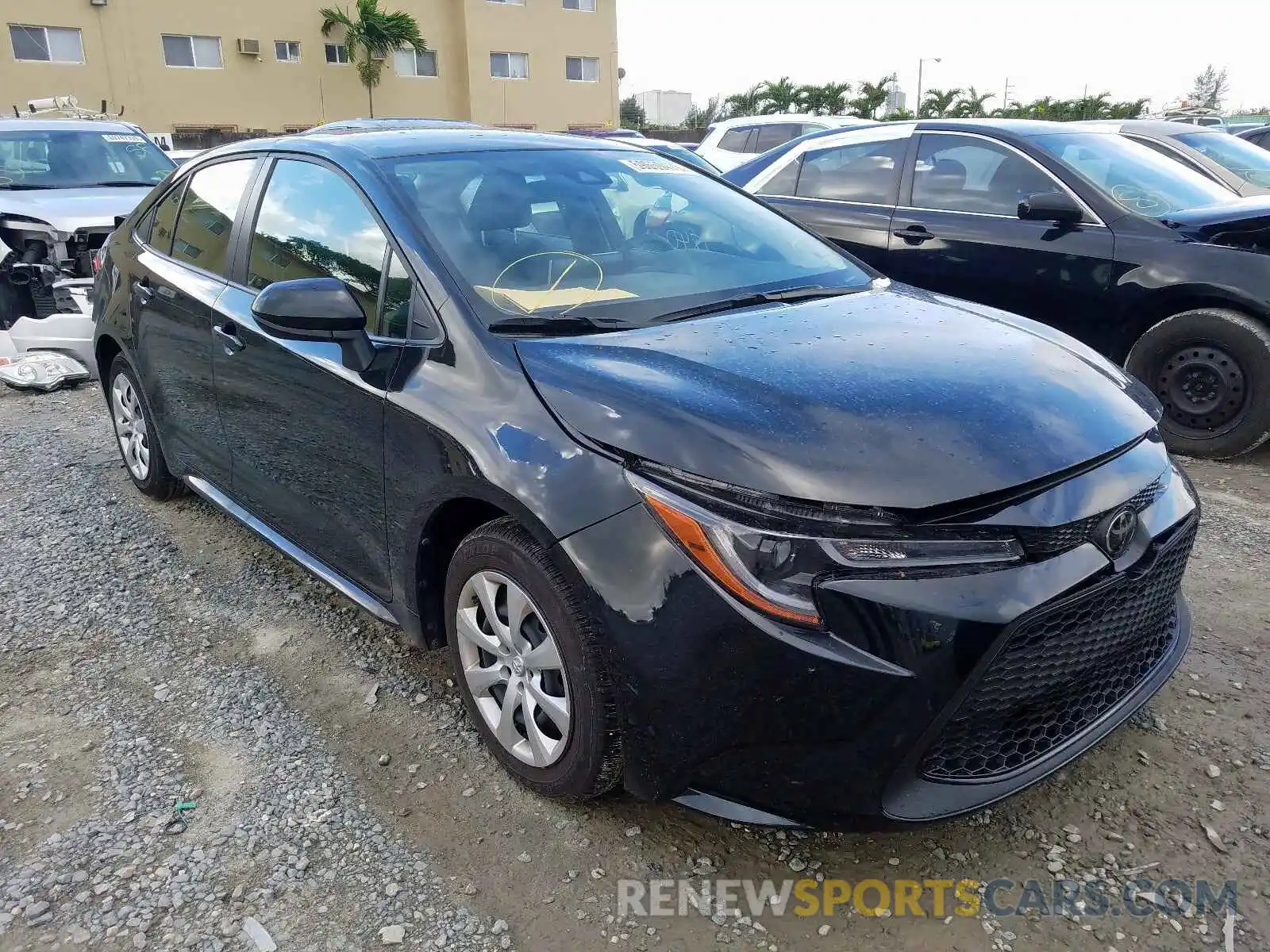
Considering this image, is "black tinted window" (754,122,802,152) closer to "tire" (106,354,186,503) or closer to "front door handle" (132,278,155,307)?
"tire" (106,354,186,503)

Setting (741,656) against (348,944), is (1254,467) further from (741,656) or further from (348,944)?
(348,944)

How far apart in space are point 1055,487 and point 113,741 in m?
2.58

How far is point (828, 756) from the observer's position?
1.89 meters

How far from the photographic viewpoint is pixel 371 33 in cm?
2920

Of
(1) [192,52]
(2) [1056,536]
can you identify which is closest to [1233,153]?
(2) [1056,536]

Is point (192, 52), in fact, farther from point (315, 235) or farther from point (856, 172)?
point (315, 235)

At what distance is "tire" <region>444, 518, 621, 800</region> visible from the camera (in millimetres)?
2094

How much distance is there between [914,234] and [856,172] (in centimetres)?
70

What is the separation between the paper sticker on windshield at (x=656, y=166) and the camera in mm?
3344

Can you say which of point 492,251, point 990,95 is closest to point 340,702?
point 492,251

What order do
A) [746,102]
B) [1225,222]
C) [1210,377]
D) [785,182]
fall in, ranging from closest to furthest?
[1225,222], [1210,377], [785,182], [746,102]

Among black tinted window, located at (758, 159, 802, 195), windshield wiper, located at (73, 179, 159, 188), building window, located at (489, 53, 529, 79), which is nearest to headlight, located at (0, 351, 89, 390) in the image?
windshield wiper, located at (73, 179, 159, 188)

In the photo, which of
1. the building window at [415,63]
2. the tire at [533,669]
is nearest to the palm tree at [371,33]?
the building window at [415,63]

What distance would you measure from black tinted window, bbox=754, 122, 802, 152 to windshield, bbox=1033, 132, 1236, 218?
327 inches
